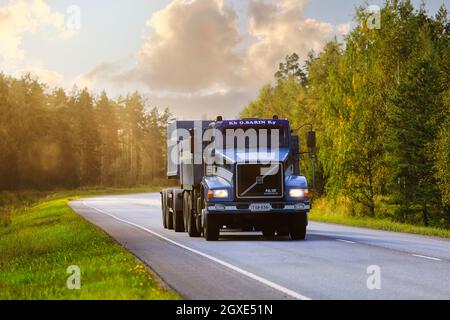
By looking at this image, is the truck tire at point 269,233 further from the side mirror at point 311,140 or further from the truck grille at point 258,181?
the side mirror at point 311,140

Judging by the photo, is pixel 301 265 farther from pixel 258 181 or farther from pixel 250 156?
pixel 250 156

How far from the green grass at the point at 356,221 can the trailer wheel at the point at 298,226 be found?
18.3ft

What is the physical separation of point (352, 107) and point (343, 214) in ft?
16.2

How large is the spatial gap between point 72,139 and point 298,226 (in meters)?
111

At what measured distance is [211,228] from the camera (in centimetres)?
2072

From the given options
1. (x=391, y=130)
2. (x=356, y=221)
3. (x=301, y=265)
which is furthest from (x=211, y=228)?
(x=391, y=130)

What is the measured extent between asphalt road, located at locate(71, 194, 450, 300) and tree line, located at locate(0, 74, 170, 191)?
91520 millimetres

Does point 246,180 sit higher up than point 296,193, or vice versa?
point 246,180

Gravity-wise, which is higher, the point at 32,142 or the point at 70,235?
the point at 32,142

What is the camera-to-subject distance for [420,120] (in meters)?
33.8

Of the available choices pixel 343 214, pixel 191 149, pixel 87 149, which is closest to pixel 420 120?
pixel 343 214

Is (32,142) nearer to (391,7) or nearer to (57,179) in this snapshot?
(57,179)

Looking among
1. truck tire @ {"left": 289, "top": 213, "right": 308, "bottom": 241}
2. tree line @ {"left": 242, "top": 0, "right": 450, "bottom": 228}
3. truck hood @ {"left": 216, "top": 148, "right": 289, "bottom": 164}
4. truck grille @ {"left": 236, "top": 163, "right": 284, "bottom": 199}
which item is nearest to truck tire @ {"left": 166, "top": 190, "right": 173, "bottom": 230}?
truck hood @ {"left": 216, "top": 148, "right": 289, "bottom": 164}

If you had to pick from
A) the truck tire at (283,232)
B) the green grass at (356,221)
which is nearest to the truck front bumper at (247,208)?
the truck tire at (283,232)
